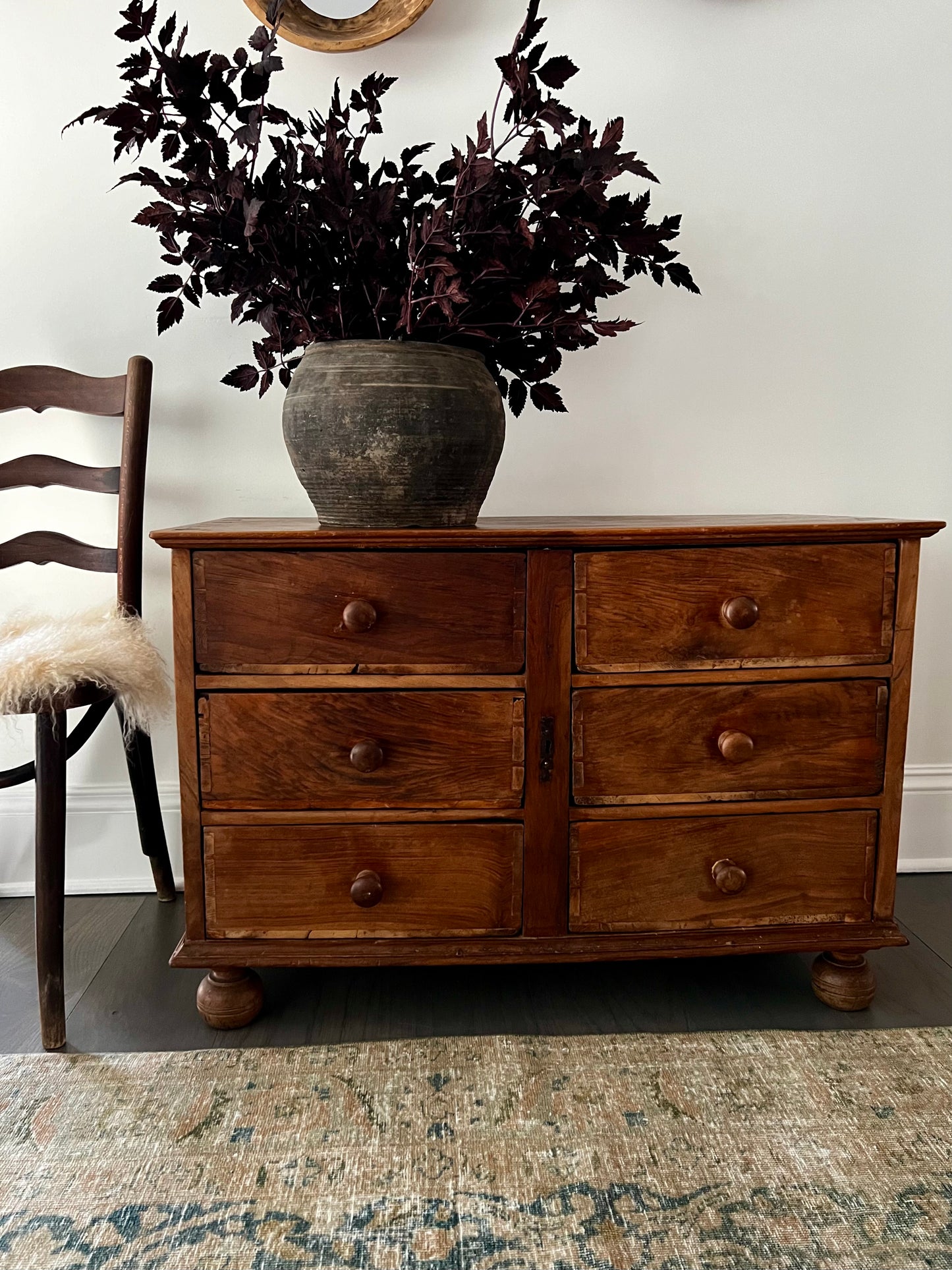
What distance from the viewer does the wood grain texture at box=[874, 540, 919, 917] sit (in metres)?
1.20

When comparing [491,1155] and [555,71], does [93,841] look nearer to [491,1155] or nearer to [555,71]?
[491,1155]

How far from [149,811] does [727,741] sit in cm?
101

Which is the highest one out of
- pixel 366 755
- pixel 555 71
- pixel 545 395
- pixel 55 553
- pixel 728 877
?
pixel 555 71

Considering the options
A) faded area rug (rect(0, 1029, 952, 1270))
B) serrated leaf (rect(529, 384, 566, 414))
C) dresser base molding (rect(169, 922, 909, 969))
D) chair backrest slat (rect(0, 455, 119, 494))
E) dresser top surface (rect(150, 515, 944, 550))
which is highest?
serrated leaf (rect(529, 384, 566, 414))

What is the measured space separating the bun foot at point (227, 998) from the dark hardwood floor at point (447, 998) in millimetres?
19

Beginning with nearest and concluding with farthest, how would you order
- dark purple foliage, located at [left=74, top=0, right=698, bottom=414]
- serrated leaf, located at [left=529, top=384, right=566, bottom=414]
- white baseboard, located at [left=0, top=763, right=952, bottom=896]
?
dark purple foliage, located at [left=74, top=0, right=698, bottom=414] → serrated leaf, located at [left=529, top=384, right=566, bottom=414] → white baseboard, located at [left=0, top=763, right=952, bottom=896]

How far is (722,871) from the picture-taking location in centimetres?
123

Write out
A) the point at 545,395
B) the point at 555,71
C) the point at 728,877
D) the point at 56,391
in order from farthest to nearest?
the point at 56,391
the point at 545,395
the point at 728,877
the point at 555,71

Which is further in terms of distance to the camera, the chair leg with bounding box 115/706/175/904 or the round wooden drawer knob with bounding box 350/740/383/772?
the chair leg with bounding box 115/706/175/904

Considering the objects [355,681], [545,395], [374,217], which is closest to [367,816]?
[355,681]

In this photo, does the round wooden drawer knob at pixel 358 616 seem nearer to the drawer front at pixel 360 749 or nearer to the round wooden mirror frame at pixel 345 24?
the drawer front at pixel 360 749

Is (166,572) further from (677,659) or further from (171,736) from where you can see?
(677,659)

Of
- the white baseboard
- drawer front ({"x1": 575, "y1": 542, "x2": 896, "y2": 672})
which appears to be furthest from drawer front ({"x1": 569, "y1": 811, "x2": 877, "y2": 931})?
the white baseboard

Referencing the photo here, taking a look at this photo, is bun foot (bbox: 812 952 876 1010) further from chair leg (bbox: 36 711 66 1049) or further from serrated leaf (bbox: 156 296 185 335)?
serrated leaf (bbox: 156 296 185 335)
